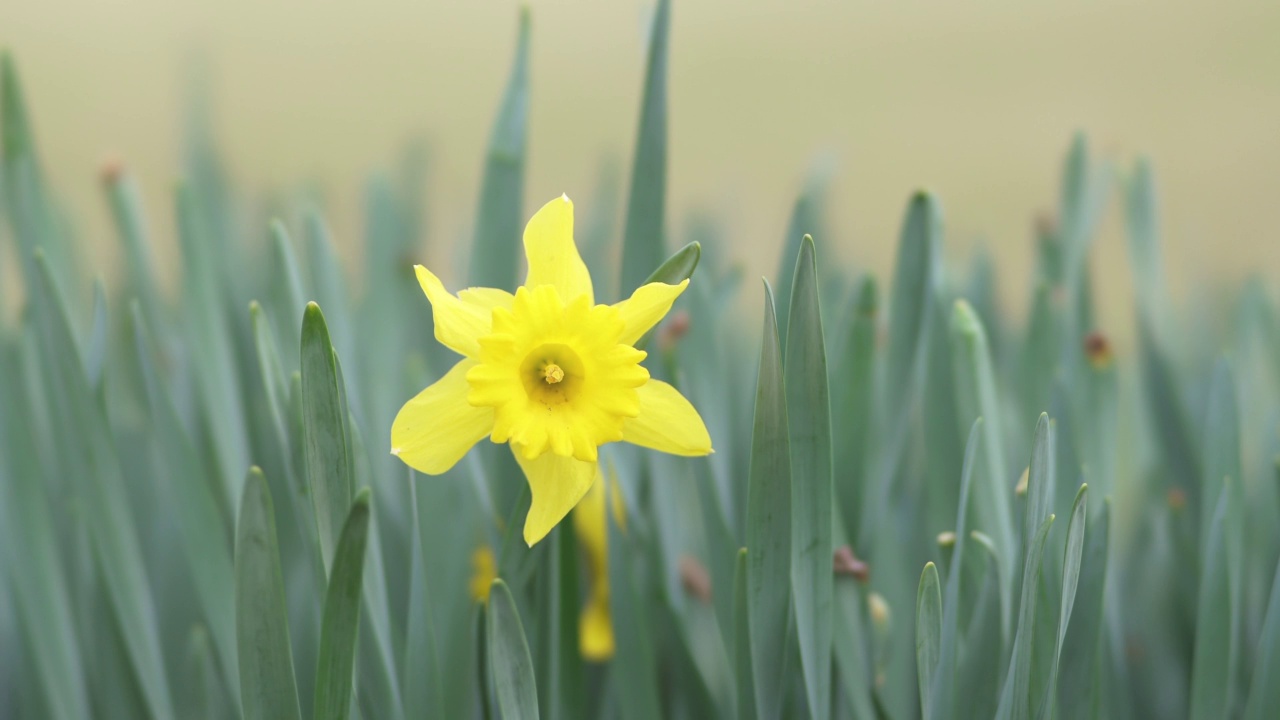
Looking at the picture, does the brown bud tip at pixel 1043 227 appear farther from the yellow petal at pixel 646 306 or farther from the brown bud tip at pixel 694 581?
the yellow petal at pixel 646 306

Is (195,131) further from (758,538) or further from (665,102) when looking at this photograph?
(758,538)

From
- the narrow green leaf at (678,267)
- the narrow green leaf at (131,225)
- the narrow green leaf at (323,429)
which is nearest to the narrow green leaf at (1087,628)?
the narrow green leaf at (678,267)

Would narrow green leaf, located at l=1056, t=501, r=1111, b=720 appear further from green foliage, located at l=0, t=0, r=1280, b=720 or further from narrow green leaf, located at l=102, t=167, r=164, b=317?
narrow green leaf, located at l=102, t=167, r=164, b=317

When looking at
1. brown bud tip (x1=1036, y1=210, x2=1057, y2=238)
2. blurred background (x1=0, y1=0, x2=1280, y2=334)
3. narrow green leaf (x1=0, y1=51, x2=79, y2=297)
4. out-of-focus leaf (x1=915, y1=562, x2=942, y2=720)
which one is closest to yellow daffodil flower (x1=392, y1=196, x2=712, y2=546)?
out-of-focus leaf (x1=915, y1=562, x2=942, y2=720)

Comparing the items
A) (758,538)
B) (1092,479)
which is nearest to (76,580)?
(758,538)

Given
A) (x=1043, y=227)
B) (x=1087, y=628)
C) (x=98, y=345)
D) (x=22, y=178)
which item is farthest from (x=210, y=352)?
(x=1043, y=227)

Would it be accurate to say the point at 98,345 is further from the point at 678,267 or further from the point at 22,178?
the point at 678,267
